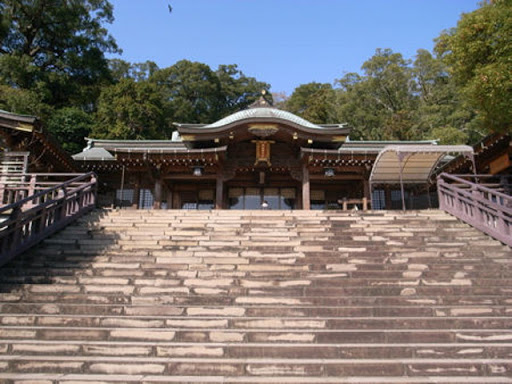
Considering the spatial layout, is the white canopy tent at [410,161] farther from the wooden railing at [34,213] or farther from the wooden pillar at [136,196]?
the wooden pillar at [136,196]

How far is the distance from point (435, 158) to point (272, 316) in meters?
9.47

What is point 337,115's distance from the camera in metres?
35.1

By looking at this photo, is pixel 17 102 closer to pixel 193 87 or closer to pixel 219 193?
pixel 219 193

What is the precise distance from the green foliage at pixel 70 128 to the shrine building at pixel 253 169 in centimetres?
1020

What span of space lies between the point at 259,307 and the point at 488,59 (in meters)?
8.49

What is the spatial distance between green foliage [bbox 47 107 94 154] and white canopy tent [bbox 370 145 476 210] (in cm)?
2249

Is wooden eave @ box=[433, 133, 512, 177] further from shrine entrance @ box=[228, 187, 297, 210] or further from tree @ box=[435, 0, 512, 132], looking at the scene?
shrine entrance @ box=[228, 187, 297, 210]

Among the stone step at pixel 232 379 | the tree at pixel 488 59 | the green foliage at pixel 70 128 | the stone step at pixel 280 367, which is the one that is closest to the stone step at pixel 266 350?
the stone step at pixel 280 367

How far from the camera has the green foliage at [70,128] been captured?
26453 millimetres

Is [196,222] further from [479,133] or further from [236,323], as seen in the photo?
[479,133]

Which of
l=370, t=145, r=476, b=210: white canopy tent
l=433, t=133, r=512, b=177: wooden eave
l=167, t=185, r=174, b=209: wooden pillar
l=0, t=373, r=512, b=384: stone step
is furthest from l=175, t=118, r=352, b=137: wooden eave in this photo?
l=0, t=373, r=512, b=384: stone step

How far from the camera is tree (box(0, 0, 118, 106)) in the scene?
104 ft

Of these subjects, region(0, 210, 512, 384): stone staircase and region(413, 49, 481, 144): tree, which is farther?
region(413, 49, 481, 144): tree

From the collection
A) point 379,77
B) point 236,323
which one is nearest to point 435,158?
point 236,323
